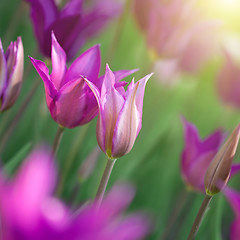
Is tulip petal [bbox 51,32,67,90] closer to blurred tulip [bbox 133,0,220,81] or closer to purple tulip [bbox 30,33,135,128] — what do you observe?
purple tulip [bbox 30,33,135,128]

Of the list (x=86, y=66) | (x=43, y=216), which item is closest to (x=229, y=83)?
(x=86, y=66)

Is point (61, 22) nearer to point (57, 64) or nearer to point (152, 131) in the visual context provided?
point (57, 64)

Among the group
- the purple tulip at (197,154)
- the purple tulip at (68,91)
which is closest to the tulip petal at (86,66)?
the purple tulip at (68,91)

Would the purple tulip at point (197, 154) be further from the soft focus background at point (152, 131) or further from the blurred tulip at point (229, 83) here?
the blurred tulip at point (229, 83)

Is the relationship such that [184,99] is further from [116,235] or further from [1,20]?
[116,235]

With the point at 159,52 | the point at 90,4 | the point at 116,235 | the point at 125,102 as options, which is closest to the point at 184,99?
the point at 90,4

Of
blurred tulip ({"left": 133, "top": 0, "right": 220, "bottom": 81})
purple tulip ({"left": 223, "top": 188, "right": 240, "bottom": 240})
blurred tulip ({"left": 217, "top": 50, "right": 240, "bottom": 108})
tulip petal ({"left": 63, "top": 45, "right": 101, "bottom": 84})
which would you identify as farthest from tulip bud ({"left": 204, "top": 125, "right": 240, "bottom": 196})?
blurred tulip ({"left": 217, "top": 50, "right": 240, "bottom": 108})

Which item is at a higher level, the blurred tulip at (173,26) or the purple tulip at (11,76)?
the purple tulip at (11,76)
